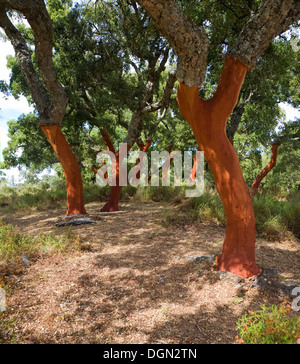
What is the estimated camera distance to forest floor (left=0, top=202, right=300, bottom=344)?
8.43 feet

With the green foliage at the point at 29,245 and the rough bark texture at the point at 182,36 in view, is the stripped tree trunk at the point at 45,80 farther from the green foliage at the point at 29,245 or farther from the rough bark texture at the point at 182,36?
the rough bark texture at the point at 182,36

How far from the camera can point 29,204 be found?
1053cm

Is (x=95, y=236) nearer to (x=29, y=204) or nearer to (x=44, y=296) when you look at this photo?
(x=44, y=296)

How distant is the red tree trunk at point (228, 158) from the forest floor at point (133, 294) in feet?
1.55

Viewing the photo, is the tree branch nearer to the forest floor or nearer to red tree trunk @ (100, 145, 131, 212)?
the forest floor

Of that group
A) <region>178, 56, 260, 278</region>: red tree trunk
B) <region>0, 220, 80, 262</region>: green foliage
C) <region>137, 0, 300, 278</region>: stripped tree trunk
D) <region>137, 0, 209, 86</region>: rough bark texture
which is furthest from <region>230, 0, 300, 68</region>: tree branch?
<region>0, 220, 80, 262</region>: green foliage

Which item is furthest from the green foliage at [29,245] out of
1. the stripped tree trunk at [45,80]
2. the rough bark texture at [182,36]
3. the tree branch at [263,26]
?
the tree branch at [263,26]

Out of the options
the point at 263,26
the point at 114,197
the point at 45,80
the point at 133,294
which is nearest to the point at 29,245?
the point at 133,294

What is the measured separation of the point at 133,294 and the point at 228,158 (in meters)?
2.40

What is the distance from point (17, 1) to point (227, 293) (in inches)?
278

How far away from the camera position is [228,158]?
3.79 meters

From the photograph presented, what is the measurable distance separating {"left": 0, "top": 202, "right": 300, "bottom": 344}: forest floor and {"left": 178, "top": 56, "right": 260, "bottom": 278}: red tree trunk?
1.55 ft

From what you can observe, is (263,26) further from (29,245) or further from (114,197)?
(114,197)
